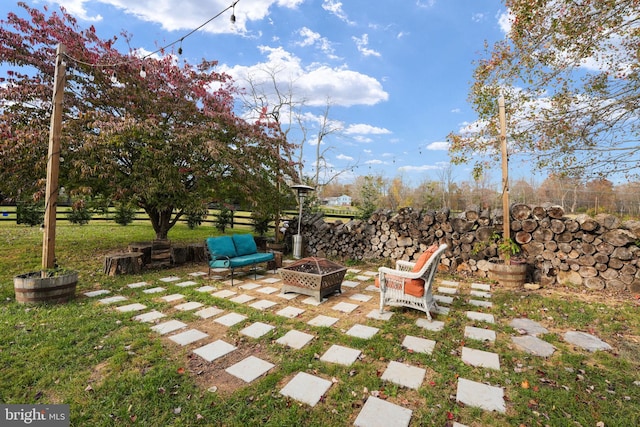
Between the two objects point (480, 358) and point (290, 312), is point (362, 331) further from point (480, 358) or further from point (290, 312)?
point (480, 358)

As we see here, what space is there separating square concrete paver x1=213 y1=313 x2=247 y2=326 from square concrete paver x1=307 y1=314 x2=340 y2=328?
822mm

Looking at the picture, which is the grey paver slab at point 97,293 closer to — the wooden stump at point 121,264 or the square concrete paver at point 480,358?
the wooden stump at point 121,264

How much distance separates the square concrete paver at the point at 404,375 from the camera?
2.05 meters

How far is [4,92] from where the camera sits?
4520mm

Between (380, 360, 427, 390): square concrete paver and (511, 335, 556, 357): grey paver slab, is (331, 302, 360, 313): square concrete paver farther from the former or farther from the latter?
(511, 335, 556, 357): grey paver slab

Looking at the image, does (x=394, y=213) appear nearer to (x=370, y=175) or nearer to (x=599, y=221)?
(x=599, y=221)

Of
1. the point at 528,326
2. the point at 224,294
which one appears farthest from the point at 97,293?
the point at 528,326

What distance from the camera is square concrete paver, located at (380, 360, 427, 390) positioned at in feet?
6.74

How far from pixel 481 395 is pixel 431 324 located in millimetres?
1222

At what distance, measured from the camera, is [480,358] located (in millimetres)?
2424

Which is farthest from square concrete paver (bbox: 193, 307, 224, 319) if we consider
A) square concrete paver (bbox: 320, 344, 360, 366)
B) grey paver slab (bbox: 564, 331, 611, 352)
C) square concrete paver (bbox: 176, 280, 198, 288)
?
grey paver slab (bbox: 564, 331, 611, 352)

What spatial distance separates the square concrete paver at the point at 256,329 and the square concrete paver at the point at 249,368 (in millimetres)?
454

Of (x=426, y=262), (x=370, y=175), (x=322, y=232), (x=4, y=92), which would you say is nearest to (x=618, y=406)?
(x=426, y=262)

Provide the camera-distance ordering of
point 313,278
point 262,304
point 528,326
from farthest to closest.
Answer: point 313,278
point 262,304
point 528,326
